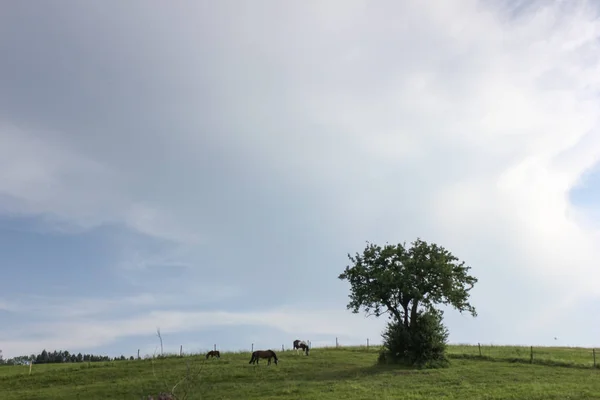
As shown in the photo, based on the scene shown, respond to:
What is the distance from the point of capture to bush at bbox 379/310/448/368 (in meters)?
46.9

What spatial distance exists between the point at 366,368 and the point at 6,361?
3035 inches

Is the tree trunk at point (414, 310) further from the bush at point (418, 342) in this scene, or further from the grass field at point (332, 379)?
the grass field at point (332, 379)

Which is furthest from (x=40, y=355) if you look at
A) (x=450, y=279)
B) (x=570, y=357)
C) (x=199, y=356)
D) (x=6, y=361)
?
(x=570, y=357)

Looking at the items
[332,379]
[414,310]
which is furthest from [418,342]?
[332,379]

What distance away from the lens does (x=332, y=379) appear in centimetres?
3784

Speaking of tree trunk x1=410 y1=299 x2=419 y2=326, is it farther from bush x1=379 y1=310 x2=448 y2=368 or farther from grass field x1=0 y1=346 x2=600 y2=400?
grass field x1=0 y1=346 x2=600 y2=400

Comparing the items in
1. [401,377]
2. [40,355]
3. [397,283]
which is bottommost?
[40,355]

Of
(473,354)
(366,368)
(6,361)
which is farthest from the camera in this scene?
(6,361)

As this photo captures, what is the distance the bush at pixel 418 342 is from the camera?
46906mm

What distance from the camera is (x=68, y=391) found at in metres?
38.0

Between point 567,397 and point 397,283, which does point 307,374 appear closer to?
point 397,283

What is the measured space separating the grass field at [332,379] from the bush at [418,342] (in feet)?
7.15

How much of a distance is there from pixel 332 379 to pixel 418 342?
13.5 metres

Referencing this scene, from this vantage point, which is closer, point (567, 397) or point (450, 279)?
point (567, 397)
